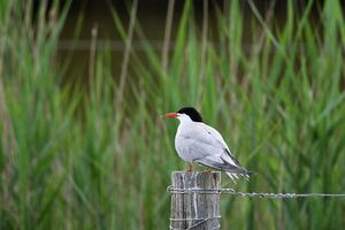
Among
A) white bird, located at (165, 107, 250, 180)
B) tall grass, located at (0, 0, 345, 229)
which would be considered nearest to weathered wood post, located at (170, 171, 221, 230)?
white bird, located at (165, 107, 250, 180)

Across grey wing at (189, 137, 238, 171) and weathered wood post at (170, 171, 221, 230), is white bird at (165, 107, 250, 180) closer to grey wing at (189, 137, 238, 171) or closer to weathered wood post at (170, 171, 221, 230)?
grey wing at (189, 137, 238, 171)

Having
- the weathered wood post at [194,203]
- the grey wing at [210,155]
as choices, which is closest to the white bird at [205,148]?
the grey wing at [210,155]

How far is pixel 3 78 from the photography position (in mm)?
4922

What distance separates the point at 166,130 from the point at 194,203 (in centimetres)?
159

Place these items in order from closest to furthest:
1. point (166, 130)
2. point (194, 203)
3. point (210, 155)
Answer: point (194, 203)
point (210, 155)
point (166, 130)

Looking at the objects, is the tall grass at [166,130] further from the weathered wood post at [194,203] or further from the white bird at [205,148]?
the weathered wood post at [194,203]

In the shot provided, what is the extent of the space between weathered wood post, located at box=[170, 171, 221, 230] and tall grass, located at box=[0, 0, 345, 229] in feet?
4.54

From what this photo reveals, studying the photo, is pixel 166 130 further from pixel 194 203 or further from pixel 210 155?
pixel 194 203

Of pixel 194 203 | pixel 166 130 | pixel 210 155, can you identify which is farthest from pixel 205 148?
pixel 166 130

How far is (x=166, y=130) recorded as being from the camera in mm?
4625

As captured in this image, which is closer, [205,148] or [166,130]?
[205,148]

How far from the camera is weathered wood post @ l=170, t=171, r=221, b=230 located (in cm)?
304

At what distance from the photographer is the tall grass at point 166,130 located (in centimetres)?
453

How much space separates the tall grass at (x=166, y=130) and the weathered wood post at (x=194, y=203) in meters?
1.38
